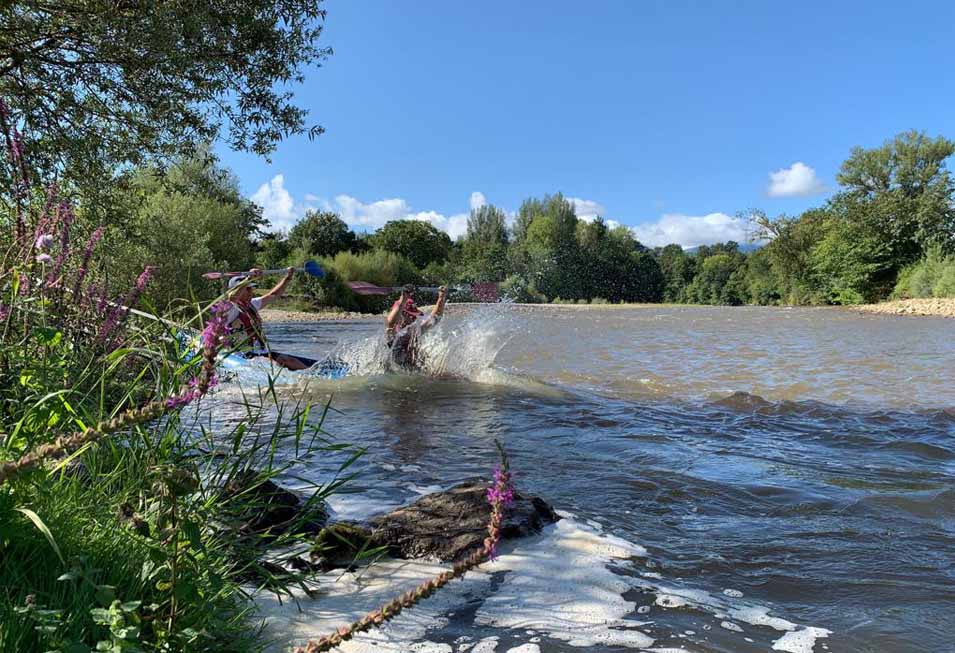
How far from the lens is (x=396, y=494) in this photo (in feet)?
15.5

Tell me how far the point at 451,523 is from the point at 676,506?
5.77 ft

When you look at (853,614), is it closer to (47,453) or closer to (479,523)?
(479,523)

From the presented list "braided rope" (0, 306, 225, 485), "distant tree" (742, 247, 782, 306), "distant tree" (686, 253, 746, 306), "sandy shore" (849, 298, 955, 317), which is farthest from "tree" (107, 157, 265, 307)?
"distant tree" (686, 253, 746, 306)

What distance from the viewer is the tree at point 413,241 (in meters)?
62.4

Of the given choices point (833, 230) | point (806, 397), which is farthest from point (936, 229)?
point (806, 397)

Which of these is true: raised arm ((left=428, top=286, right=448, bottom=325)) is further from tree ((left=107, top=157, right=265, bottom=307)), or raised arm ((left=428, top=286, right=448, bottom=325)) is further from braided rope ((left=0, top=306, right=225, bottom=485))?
braided rope ((left=0, top=306, right=225, bottom=485))

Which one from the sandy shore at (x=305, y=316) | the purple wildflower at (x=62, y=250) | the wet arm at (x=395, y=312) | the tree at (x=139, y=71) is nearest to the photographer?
the purple wildflower at (x=62, y=250)

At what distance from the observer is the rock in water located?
3402 mm

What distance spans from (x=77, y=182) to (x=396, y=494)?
516 centimetres

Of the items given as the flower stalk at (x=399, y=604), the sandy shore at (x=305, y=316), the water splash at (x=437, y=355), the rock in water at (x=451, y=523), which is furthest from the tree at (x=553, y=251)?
the flower stalk at (x=399, y=604)

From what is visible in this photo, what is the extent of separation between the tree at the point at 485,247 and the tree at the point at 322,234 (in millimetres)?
11403

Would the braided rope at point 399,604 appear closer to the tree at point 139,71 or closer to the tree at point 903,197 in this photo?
the tree at point 139,71

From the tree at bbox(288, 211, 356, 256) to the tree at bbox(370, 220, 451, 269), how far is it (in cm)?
476

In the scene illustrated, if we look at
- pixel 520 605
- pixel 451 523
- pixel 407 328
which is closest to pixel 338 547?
pixel 451 523
